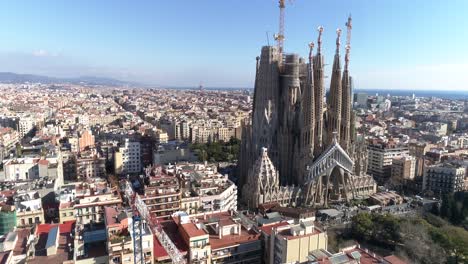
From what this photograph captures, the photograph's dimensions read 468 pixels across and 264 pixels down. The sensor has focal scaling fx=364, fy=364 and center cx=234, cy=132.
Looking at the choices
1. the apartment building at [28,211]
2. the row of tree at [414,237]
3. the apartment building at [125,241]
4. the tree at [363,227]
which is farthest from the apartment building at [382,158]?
the apartment building at [28,211]

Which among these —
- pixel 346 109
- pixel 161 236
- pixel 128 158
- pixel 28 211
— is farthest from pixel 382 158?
pixel 28 211

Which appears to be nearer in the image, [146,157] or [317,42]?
[317,42]

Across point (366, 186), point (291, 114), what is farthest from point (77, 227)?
point (366, 186)

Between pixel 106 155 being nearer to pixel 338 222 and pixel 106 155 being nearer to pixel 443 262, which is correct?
pixel 338 222

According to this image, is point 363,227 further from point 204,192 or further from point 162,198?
point 162,198

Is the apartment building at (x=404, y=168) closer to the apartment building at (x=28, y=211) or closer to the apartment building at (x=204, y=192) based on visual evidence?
the apartment building at (x=204, y=192)
